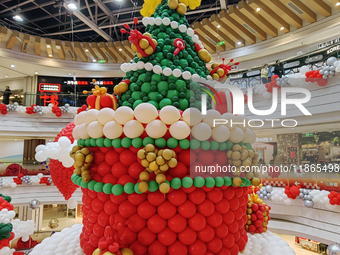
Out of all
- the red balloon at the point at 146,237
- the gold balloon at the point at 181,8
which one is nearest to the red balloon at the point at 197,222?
the red balloon at the point at 146,237

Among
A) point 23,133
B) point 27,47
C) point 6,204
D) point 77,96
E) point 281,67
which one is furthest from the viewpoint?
point 27,47

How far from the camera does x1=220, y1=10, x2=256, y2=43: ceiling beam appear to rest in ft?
28.4

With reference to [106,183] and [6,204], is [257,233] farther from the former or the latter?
[6,204]

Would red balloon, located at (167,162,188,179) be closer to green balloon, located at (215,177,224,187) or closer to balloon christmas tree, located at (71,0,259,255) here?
balloon christmas tree, located at (71,0,259,255)

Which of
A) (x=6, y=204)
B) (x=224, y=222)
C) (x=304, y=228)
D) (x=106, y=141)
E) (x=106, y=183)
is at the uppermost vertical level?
(x=106, y=141)

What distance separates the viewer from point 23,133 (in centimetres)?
1033

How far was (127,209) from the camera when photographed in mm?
2025

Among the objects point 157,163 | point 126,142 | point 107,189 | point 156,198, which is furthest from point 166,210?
point 126,142

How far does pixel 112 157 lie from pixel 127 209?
47 centimetres

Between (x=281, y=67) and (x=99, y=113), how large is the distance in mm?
6356

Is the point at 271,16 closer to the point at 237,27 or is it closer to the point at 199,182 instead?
the point at 237,27

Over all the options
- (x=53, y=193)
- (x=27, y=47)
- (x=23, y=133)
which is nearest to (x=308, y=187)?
(x=53, y=193)

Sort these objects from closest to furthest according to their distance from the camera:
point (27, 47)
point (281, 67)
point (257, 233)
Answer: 1. point (257, 233)
2. point (281, 67)
3. point (27, 47)

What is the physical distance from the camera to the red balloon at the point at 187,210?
6.47 feet
